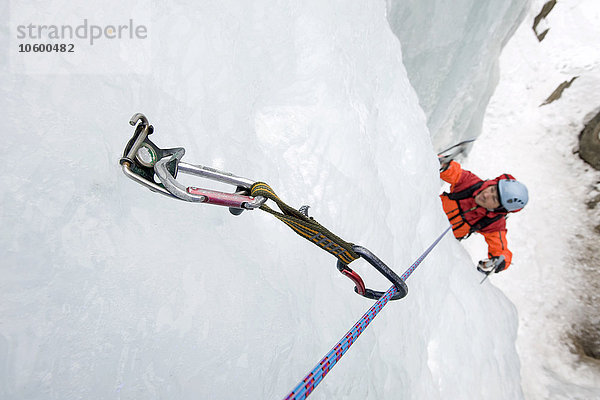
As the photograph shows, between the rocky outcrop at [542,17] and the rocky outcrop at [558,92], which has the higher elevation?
the rocky outcrop at [542,17]

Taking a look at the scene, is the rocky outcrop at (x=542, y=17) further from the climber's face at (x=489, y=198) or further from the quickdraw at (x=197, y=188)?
the quickdraw at (x=197, y=188)

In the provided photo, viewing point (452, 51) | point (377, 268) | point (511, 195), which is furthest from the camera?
point (452, 51)

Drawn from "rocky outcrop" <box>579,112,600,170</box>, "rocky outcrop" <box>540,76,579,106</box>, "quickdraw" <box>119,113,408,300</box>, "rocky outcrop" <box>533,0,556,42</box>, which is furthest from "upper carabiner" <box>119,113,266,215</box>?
"rocky outcrop" <box>533,0,556,42</box>

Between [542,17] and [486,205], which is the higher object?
[542,17]

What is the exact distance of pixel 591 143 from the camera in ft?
13.6

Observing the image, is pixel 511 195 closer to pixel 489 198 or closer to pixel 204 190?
pixel 489 198

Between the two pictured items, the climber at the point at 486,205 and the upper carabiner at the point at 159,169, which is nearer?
the upper carabiner at the point at 159,169

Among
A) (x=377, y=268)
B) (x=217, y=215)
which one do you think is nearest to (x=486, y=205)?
(x=377, y=268)

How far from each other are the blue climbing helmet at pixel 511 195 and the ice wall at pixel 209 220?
1396mm

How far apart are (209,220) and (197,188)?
342 millimetres

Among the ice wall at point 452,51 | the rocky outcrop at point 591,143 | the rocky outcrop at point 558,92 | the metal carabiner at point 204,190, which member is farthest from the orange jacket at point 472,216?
the rocky outcrop at point 558,92

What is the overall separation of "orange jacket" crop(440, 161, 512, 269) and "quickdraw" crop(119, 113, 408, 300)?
2.37 m

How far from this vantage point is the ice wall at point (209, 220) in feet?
2.29

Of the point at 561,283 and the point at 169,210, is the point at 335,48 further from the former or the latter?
the point at 561,283
